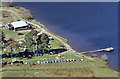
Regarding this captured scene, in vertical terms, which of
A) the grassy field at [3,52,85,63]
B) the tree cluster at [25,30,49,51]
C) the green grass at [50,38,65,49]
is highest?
the tree cluster at [25,30,49,51]

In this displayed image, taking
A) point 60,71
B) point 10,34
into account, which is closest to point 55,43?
point 60,71

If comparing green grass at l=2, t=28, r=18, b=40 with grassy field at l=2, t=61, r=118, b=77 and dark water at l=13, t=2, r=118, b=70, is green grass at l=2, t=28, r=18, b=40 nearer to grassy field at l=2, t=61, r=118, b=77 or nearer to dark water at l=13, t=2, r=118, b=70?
dark water at l=13, t=2, r=118, b=70

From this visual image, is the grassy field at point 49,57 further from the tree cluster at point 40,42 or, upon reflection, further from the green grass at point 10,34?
the green grass at point 10,34

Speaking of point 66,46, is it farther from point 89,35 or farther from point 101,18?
point 101,18

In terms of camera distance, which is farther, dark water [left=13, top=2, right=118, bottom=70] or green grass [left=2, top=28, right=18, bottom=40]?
green grass [left=2, top=28, right=18, bottom=40]

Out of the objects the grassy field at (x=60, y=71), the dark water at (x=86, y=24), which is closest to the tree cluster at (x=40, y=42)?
the grassy field at (x=60, y=71)

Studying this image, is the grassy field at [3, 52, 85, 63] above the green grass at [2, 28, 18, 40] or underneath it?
underneath

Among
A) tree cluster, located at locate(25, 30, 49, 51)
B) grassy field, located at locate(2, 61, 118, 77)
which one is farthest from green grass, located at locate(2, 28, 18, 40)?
grassy field, located at locate(2, 61, 118, 77)

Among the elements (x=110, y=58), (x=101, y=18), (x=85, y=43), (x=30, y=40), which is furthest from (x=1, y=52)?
(x=101, y=18)
